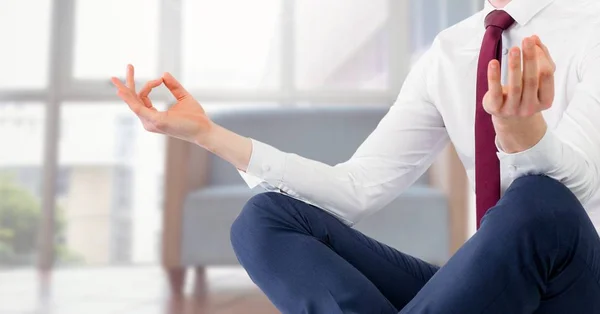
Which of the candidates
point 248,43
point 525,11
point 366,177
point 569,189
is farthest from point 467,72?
point 248,43

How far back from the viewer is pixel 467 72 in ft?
3.47

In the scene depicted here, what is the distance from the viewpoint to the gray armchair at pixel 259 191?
2.58m

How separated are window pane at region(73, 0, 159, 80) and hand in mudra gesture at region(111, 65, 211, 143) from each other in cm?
286

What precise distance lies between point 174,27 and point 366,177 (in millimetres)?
2901

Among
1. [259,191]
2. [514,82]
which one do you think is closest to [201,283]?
[259,191]

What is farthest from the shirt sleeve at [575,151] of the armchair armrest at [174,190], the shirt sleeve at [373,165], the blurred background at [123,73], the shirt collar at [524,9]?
the blurred background at [123,73]

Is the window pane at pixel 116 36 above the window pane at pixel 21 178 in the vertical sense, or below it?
above

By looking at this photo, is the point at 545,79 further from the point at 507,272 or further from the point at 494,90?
the point at 507,272

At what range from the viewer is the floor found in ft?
6.55

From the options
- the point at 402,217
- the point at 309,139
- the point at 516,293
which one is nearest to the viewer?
the point at 516,293

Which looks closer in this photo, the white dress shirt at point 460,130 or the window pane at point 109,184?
the white dress shirt at point 460,130

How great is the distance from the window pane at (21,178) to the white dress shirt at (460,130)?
291 centimetres

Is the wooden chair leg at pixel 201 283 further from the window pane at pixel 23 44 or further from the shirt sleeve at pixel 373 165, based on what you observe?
the window pane at pixel 23 44

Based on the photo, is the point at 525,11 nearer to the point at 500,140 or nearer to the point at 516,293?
the point at 500,140
